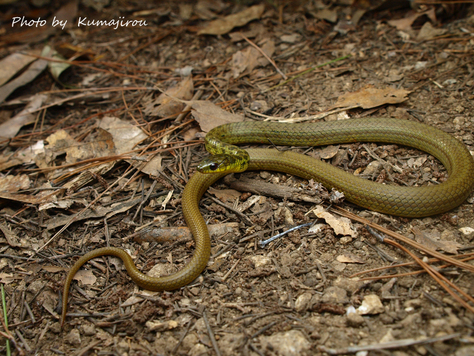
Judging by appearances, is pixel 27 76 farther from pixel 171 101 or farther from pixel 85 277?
pixel 85 277

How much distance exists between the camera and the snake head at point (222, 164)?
521 cm

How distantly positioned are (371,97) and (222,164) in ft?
11.2

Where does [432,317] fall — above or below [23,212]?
above

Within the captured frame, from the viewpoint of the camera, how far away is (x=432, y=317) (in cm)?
353

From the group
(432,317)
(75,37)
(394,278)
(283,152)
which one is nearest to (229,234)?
(283,152)

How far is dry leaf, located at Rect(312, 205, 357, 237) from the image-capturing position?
4.64 m

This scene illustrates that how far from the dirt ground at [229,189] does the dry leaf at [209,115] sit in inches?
1.7

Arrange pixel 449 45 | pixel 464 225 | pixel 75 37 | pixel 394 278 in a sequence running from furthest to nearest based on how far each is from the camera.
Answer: pixel 75 37 → pixel 449 45 → pixel 464 225 → pixel 394 278

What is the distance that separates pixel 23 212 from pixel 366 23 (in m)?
8.69

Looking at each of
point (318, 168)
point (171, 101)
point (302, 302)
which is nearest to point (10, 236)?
point (171, 101)

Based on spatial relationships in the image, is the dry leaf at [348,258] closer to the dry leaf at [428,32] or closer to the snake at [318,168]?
the snake at [318,168]

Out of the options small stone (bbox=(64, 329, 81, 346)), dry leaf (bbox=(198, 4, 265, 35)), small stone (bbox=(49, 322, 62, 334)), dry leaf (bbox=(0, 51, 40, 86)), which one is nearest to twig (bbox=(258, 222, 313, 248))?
small stone (bbox=(64, 329, 81, 346))

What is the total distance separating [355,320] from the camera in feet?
11.9

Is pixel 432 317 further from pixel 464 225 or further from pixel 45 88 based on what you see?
pixel 45 88
